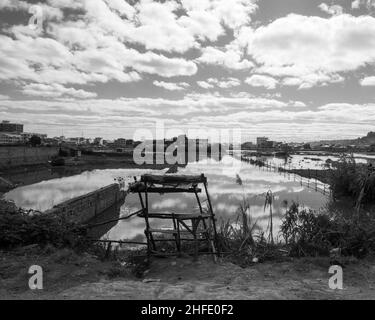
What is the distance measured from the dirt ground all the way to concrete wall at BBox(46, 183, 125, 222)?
10.5 meters

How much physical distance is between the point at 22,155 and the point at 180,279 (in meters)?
63.3

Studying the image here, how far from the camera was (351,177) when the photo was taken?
27953 mm

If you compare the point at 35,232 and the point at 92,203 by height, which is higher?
the point at 35,232

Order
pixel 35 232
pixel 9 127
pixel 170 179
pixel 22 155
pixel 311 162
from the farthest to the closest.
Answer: pixel 9 127 → pixel 311 162 → pixel 22 155 → pixel 35 232 → pixel 170 179

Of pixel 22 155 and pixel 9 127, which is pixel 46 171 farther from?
pixel 9 127

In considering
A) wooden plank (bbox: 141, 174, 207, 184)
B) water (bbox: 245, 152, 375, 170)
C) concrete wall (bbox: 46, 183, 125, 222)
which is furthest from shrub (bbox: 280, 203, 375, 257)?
water (bbox: 245, 152, 375, 170)

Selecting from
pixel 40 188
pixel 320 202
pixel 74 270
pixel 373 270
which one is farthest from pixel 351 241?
pixel 40 188

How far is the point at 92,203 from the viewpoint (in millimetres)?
23703

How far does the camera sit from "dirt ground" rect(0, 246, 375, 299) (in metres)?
5.02

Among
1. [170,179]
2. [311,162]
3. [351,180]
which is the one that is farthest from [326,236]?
[311,162]

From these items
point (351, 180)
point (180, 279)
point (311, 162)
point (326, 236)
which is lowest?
point (311, 162)

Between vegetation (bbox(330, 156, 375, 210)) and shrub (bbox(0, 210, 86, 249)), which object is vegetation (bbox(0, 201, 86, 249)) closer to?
shrub (bbox(0, 210, 86, 249))
